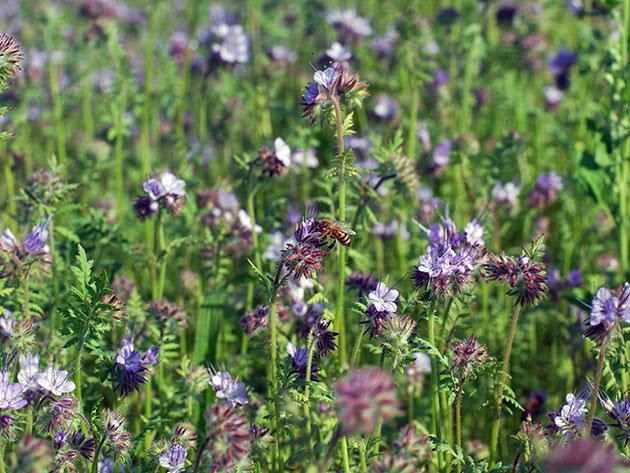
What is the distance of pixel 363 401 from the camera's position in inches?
73.3

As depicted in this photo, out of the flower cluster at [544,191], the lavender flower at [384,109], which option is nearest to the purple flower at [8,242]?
the lavender flower at [384,109]

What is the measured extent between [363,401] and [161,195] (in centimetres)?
209

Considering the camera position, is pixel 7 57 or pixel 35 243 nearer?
pixel 7 57

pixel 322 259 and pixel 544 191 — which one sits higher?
pixel 544 191

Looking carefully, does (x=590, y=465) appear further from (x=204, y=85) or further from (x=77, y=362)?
(x=204, y=85)

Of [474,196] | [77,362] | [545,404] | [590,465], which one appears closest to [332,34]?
[474,196]

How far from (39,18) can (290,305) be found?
4.09 metres

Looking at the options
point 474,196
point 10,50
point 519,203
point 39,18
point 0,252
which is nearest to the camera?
point 10,50

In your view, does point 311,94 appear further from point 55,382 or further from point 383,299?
point 55,382

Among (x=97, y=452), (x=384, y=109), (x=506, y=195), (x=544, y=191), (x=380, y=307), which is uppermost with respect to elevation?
(x=384, y=109)

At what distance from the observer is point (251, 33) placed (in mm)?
6785

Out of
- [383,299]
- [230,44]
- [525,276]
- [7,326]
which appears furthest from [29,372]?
[230,44]

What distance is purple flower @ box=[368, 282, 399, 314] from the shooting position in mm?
2830

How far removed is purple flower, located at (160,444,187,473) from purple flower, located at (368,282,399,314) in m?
0.97
